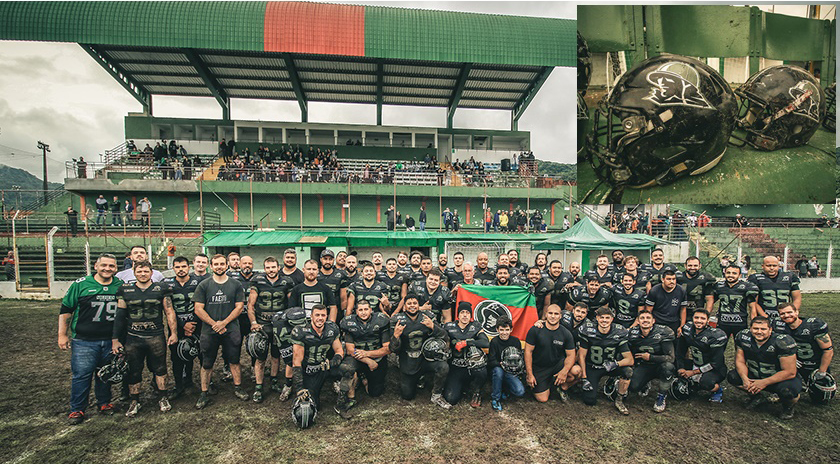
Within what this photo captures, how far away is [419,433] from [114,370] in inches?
184

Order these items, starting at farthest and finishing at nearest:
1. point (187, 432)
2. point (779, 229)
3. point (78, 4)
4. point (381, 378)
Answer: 1. point (78, 4)
2. point (779, 229)
3. point (381, 378)
4. point (187, 432)

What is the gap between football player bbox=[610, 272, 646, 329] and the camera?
7.81 metres

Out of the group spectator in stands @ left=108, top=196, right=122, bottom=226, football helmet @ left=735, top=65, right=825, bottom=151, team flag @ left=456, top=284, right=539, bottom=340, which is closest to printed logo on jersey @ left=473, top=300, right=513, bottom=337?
team flag @ left=456, top=284, right=539, bottom=340

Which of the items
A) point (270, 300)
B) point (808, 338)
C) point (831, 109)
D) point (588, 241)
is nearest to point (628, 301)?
point (808, 338)

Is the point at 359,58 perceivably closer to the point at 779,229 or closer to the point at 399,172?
the point at 399,172

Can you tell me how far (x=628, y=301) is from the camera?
793 cm

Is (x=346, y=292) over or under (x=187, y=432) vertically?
over

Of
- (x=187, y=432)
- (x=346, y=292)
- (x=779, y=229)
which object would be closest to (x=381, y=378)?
(x=346, y=292)

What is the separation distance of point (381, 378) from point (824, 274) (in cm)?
2425

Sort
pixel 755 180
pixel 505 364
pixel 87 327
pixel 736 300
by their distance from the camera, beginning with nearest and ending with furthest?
pixel 87 327, pixel 505 364, pixel 736 300, pixel 755 180

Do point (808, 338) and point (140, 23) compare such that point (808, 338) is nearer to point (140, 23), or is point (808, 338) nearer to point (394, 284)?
point (394, 284)

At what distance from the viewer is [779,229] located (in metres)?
23.1

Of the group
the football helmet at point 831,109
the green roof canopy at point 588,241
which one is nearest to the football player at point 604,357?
the green roof canopy at point 588,241

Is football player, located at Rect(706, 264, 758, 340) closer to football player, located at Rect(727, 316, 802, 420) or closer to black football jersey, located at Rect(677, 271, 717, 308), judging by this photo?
black football jersey, located at Rect(677, 271, 717, 308)
